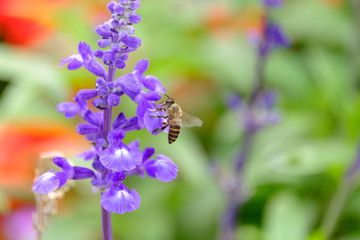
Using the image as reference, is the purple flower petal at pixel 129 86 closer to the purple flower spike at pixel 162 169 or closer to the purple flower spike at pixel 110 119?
the purple flower spike at pixel 110 119

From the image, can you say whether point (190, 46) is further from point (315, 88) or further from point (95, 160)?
point (95, 160)

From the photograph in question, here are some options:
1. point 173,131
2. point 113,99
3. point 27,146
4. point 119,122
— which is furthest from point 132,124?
point 27,146

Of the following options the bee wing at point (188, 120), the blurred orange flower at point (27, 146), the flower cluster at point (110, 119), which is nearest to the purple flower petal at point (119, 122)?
the flower cluster at point (110, 119)

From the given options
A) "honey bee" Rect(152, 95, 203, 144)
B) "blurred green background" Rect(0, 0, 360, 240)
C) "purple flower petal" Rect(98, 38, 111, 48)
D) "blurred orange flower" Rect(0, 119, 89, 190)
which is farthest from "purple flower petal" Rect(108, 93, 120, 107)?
"blurred orange flower" Rect(0, 119, 89, 190)

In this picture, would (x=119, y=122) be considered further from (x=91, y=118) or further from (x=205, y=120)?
(x=205, y=120)

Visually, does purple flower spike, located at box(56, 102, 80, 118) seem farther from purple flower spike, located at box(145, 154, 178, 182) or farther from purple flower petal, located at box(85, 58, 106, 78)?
purple flower spike, located at box(145, 154, 178, 182)

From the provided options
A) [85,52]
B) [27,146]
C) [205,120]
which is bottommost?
[85,52]
